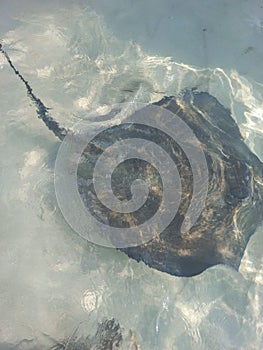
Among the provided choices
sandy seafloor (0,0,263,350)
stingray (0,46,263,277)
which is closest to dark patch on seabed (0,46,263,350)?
stingray (0,46,263,277)

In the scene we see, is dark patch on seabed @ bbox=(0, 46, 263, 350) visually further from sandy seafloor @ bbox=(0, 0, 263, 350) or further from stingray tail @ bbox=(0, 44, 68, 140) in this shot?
stingray tail @ bbox=(0, 44, 68, 140)

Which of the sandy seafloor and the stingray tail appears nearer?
the sandy seafloor

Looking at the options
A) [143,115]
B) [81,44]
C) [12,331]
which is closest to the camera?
[12,331]

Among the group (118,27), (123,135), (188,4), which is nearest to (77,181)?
(123,135)

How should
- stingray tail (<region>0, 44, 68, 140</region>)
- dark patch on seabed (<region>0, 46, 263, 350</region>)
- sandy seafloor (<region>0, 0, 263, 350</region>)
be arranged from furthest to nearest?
stingray tail (<region>0, 44, 68, 140</region>) < sandy seafloor (<region>0, 0, 263, 350</region>) < dark patch on seabed (<region>0, 46, 263, 350</region>)

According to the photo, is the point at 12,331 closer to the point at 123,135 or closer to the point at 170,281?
the point at 170,281

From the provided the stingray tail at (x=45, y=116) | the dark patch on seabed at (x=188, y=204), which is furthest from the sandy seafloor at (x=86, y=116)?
the dark patch on seabed at (x=188, y=204)

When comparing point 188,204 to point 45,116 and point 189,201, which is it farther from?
point 45,116
